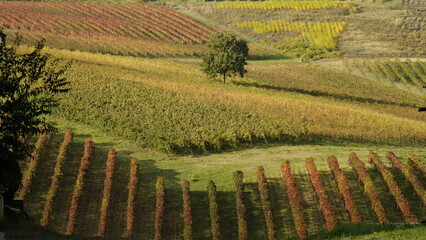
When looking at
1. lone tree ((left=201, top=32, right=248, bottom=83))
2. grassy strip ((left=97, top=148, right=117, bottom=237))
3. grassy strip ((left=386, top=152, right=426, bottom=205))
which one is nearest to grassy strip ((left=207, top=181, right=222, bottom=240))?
grassy strip ((left=97, top=148, right=117, bottom=237))

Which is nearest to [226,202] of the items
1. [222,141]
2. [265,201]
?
[265,201]

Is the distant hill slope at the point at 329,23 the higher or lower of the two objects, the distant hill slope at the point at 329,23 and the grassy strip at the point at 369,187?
the lower

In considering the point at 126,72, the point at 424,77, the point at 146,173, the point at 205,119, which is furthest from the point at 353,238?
the point at 424,77

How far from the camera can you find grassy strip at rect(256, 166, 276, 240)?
36.4m

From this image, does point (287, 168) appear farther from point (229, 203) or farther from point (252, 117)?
point (252, 117)

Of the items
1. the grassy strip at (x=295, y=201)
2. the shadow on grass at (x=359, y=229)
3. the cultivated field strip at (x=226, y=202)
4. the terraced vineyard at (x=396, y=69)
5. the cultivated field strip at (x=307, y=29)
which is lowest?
the terraced vineyard at (x=396, y=69)

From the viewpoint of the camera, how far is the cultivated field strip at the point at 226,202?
3703 centimetres

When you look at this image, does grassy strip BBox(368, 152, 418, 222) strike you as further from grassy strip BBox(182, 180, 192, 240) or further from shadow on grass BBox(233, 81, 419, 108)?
shadow on grass BBox(233, 81, 419, 108)

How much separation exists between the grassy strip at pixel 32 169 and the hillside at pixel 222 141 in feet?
0.46

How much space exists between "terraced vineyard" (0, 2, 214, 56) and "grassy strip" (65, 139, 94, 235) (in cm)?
4946

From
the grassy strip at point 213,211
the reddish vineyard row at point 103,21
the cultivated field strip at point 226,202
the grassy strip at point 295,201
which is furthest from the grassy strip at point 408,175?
the reddish vineyard row at point 103,21

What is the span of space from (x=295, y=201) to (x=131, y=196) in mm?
9583

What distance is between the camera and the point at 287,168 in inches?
1763

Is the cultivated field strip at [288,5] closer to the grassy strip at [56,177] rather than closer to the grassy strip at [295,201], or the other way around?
the grassy strip at [56,177]
